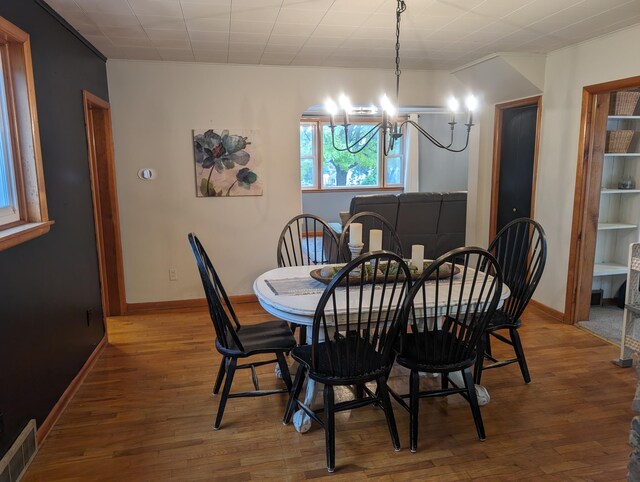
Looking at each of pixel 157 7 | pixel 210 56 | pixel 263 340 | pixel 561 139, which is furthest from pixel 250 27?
pixel 561 139

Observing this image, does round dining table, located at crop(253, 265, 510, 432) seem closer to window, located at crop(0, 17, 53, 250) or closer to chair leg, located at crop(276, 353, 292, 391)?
chair leg, located at crop(276, 353, 292, 391)

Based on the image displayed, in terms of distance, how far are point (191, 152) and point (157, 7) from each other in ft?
5.75

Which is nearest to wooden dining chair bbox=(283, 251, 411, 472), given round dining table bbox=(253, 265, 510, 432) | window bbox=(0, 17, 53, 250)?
round dining table bbox=(253, 265, 510, 432)

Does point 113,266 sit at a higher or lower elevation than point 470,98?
lower

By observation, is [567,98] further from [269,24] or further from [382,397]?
[382,397]

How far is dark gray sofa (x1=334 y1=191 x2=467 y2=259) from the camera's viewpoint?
14.4 feet

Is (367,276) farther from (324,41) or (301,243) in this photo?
(324,41)

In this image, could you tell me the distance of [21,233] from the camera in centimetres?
210

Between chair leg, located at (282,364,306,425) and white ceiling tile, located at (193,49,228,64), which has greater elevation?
white ceiling tile, located at (193,49,228,64)

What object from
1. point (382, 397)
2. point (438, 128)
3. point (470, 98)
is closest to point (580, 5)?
point (470, 98)

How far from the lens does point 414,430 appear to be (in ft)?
7.25

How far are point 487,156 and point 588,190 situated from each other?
1.26m

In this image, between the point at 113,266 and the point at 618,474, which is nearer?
the point at 618,474

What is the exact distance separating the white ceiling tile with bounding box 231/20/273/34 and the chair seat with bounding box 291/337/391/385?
2.15 meters
